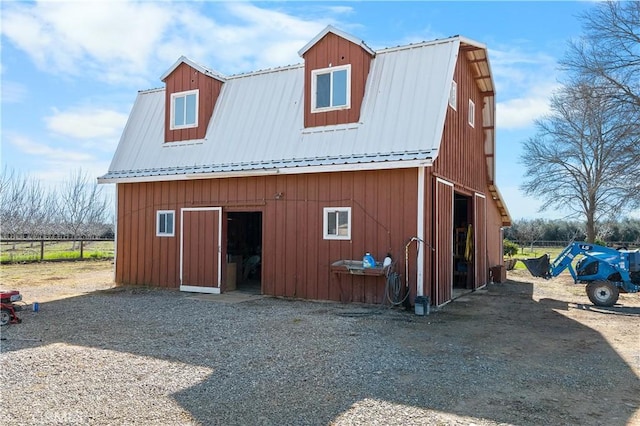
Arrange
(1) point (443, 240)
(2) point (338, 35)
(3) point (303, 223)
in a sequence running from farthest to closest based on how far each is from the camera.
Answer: (2) point (338, 35) → (3) point (303, 223) → (1) point (443, 240)

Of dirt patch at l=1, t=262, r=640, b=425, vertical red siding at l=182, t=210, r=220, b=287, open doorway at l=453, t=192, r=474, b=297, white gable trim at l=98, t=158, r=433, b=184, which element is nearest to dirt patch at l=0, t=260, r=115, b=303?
dirt patch at l=1, t=262, r=640, b=425

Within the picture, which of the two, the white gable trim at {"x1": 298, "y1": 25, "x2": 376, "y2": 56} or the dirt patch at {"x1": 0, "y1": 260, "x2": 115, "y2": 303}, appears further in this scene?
the dirt patch at {"x1": 0, "y1": 260, "x2": 115, "y2": 303}

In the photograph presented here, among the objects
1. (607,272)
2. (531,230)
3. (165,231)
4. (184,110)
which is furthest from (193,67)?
(531,230)

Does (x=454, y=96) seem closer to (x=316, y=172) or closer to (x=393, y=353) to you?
(x=316, y=172)

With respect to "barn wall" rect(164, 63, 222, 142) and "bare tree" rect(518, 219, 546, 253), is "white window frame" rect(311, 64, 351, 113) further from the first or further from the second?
"bare tree" rect(518, 219, 546, 253)

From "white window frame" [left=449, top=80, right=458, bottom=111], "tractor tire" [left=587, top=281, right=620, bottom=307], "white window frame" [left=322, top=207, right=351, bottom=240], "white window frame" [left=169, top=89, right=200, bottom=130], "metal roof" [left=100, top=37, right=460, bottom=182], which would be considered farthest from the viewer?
"white window frame" [left=169, top=89, right=200, bottom=130]

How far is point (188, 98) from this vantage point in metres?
13.3

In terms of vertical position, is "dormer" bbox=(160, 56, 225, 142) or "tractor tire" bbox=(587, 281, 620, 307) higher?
"dormer" bbox=(160, 56, 225, 142)

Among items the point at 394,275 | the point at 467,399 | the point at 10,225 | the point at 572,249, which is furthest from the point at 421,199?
the point at 10,225

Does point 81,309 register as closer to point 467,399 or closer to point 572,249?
point 467,399

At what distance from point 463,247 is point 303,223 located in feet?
19.5

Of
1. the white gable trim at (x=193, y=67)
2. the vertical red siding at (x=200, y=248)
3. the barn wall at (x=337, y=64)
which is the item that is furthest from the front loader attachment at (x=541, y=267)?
the white gable trim at (x=193, y=67)

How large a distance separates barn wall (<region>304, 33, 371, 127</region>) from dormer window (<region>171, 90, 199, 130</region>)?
3.49m

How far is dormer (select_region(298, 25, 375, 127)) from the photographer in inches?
435
